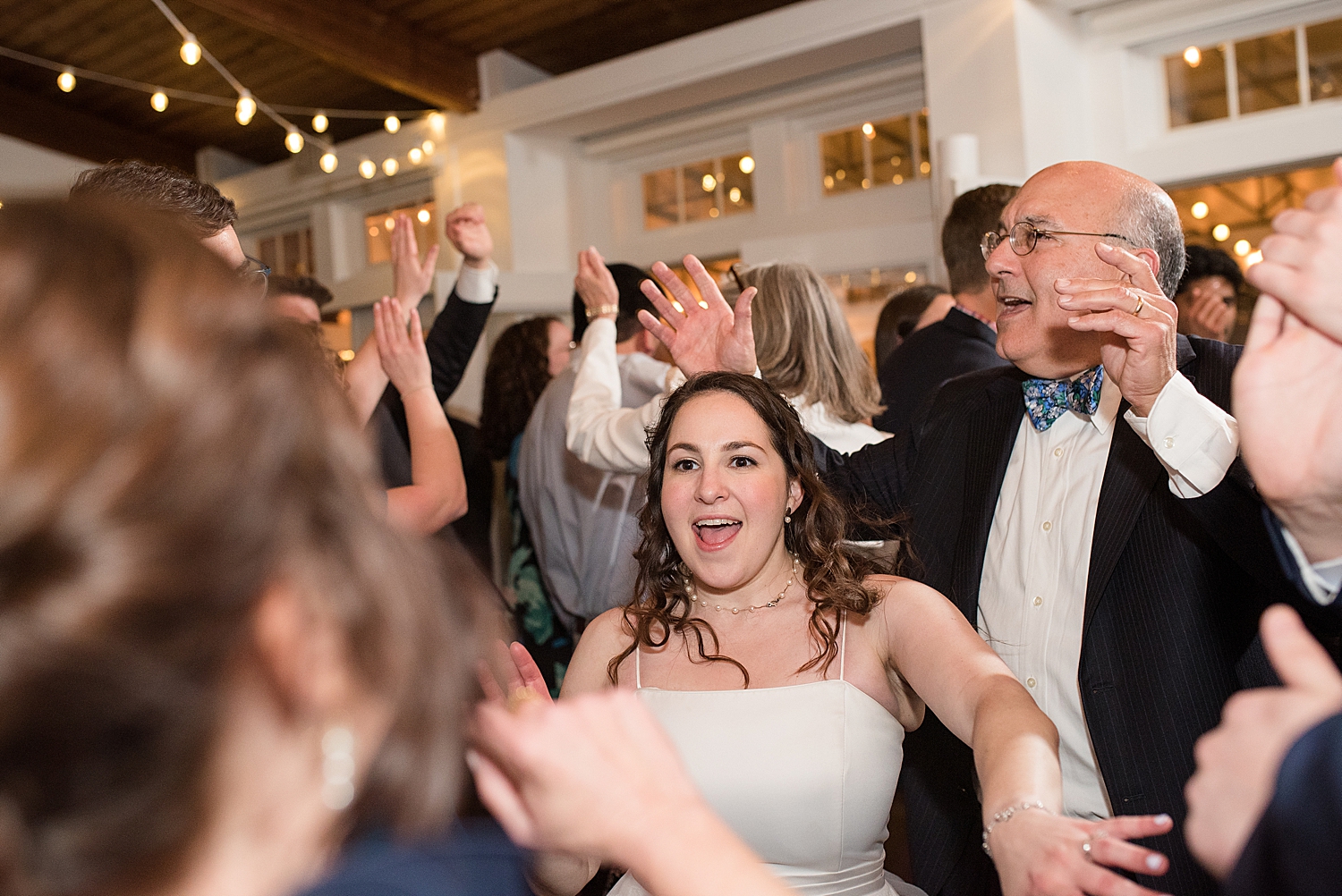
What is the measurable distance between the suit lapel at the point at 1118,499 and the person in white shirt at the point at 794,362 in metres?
0.83

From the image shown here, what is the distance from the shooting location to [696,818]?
751 millimetres

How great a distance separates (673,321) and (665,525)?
0.42 metres

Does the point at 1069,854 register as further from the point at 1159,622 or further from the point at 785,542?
the point at 785,542

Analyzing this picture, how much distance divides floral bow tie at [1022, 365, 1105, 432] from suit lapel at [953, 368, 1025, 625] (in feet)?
0.17

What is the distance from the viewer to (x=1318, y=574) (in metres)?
1.16

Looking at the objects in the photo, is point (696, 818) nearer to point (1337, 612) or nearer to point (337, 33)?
point (1337, 612)

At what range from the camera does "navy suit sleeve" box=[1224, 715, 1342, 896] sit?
0.70 m


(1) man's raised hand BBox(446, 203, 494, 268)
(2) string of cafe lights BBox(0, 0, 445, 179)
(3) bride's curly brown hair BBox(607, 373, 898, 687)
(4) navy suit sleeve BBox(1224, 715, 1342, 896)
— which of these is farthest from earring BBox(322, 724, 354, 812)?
(2) string of cafe lights BBox(0, 0, 445, 179)

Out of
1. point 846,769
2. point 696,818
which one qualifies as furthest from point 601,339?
point 696,818

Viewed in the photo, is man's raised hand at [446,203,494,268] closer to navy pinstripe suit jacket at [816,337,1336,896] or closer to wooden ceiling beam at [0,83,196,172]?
navy pinstripe suit jacket at [816,337,1336,896]

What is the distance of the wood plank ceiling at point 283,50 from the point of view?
5129 millimetres

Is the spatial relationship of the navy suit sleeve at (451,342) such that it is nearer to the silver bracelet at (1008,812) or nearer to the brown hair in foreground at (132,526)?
the silver bracelet at (1008,812)

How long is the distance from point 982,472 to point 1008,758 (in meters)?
0.75

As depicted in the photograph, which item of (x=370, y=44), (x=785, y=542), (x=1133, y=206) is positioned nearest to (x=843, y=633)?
(x=785, y=542)
